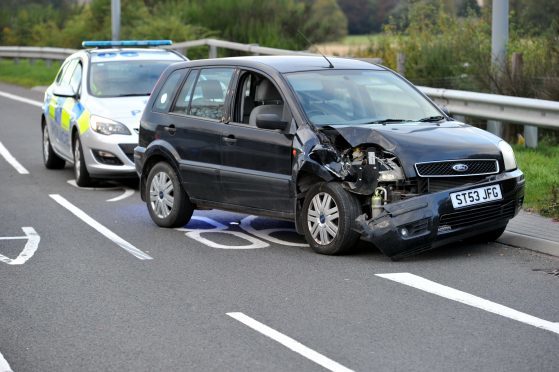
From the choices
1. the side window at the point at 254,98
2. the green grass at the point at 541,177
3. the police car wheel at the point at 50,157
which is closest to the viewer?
the side window at the point at 254,98

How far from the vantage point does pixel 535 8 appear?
131ft

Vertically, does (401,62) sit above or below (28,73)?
above

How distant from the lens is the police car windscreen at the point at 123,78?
52.4 feet

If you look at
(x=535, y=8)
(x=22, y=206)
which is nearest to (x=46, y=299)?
(x=22, y=206)

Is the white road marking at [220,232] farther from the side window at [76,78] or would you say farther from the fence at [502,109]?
the fence at [502,109]

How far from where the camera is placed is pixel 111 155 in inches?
587

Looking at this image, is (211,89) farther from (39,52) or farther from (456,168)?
(39,52)

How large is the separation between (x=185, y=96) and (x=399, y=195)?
10.3 ft

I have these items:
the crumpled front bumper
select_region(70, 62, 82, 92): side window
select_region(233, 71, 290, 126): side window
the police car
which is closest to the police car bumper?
the police car

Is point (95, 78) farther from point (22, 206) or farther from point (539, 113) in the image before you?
point (539, 113)

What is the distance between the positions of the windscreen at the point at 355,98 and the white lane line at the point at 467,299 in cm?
190

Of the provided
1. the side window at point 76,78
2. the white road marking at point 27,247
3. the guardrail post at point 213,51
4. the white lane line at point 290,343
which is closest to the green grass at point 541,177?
the white lane line at point 290,343

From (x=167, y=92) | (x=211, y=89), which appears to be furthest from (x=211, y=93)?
(x=167, y=92)

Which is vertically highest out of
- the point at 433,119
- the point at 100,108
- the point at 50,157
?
the point at 433,119
